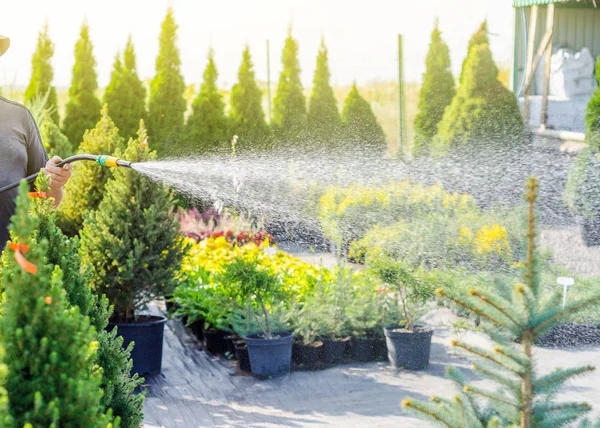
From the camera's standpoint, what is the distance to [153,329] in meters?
5.47

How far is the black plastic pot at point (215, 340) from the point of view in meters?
6.04

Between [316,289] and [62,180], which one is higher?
[62,180]

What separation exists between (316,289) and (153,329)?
1279mm

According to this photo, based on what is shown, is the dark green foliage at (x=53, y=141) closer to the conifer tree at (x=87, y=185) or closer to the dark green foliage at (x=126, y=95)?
the conifer tree at (x=87, y=185)

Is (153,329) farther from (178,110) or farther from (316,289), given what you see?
(178,110)

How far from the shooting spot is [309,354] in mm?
5605

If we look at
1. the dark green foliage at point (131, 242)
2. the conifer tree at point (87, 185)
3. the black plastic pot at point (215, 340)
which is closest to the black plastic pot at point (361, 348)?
the black plastic pot at point (215, 340)

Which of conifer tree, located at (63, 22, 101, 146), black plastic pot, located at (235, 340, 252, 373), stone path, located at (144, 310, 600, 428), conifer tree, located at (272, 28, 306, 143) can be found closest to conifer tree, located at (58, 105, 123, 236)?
stone path, located at (144, 310, 600, 428)

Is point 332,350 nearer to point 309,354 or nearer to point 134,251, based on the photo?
point 309,354

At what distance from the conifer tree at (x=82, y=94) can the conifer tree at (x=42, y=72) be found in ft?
1.19

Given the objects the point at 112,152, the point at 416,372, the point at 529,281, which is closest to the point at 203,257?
the point at 112,152

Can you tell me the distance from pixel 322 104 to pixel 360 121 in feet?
2.88

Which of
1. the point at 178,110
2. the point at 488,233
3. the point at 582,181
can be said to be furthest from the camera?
the point at 178,110

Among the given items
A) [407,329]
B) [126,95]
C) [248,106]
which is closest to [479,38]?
[248,106]
